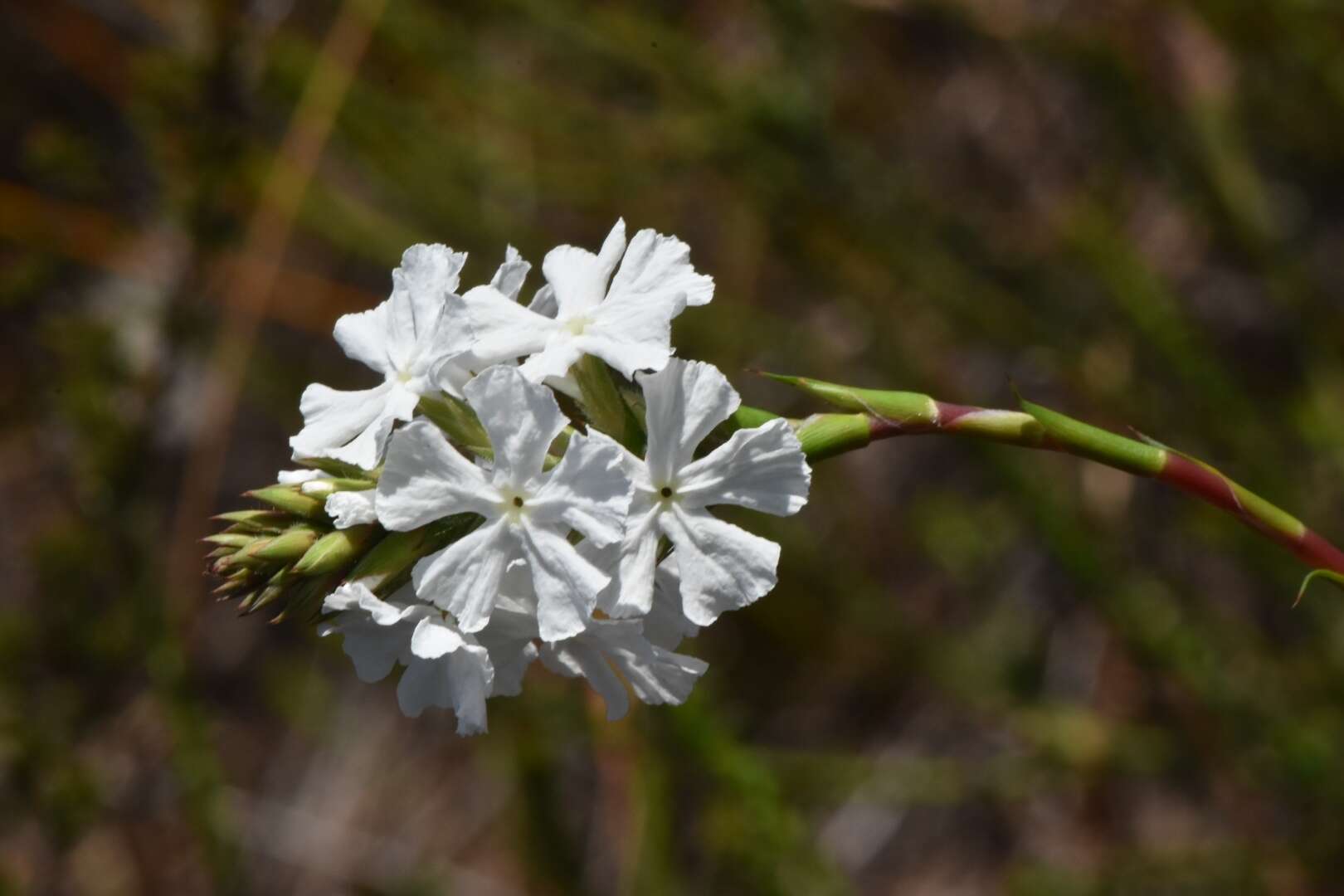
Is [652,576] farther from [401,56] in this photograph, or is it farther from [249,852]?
[249,852]

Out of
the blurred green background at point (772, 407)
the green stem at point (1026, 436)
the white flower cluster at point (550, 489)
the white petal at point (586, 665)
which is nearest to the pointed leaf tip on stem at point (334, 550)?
the white flower cluster at point (550, 489)

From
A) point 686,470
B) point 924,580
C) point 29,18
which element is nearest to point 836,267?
point 924,580

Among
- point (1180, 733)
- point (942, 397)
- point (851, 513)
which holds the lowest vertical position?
point (1180, 733)

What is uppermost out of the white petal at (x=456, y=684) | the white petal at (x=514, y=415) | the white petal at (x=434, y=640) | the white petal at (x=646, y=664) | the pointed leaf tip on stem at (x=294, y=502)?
the white petal at (x=514, y=415)

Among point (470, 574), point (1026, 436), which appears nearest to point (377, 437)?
point (470, 574)

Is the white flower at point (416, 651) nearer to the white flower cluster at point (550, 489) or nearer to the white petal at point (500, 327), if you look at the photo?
the white flower cluster at point (550, 489)

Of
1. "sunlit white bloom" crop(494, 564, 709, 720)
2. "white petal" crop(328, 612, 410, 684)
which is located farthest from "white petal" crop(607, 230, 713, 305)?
"white petal" crop(328, 612, 410, 684)
